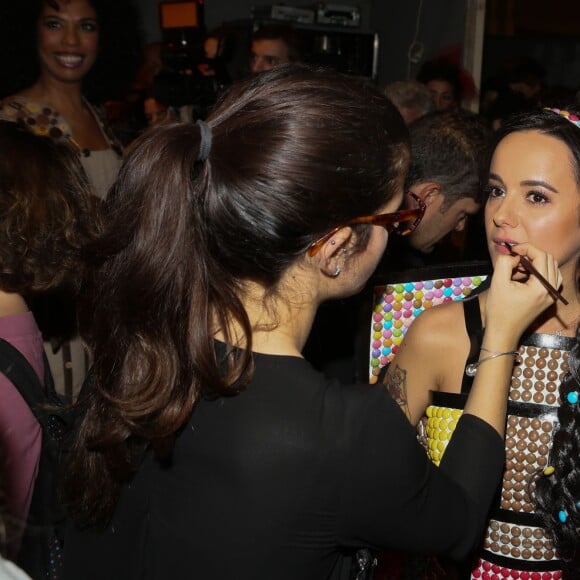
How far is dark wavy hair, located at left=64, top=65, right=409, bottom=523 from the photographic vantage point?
1043mm

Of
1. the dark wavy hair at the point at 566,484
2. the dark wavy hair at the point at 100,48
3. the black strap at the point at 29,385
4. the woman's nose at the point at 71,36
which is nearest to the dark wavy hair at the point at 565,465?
the dark wavy hair at the point at 566,484

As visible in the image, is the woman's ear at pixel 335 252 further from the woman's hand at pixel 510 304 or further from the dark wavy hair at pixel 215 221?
the woman's hand at pixel 510 304

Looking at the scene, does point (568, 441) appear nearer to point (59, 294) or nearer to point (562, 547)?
point (562, 547)

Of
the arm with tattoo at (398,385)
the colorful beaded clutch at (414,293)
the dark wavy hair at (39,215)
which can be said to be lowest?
the arm with tattoo at (398,385)

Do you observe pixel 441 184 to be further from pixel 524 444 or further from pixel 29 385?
pixel 29 385

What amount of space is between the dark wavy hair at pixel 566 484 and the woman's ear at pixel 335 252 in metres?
0.66

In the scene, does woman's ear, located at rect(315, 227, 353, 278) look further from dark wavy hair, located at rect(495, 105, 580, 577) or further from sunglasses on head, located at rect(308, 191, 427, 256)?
dark wavy hair, located at rect(495, 105, 580, 577)

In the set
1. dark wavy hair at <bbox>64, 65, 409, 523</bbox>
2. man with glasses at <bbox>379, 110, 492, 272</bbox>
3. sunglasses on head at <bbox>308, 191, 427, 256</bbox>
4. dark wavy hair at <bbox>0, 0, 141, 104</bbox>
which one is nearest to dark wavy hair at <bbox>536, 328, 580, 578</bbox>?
sunglasses on head at <bbox>308, 191, 427, 256</bbox>

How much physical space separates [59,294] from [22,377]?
455mm

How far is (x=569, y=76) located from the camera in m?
6.60

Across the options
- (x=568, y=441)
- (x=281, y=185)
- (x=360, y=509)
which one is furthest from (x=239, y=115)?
(x=568, y=441)

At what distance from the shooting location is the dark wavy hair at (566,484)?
59.0 inches

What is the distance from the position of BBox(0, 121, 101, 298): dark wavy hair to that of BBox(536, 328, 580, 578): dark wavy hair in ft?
3.46

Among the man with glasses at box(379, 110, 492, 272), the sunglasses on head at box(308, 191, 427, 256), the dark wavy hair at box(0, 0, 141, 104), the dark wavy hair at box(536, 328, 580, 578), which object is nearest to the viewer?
the sunglasses on head at box(308, 191, 427, 256)
